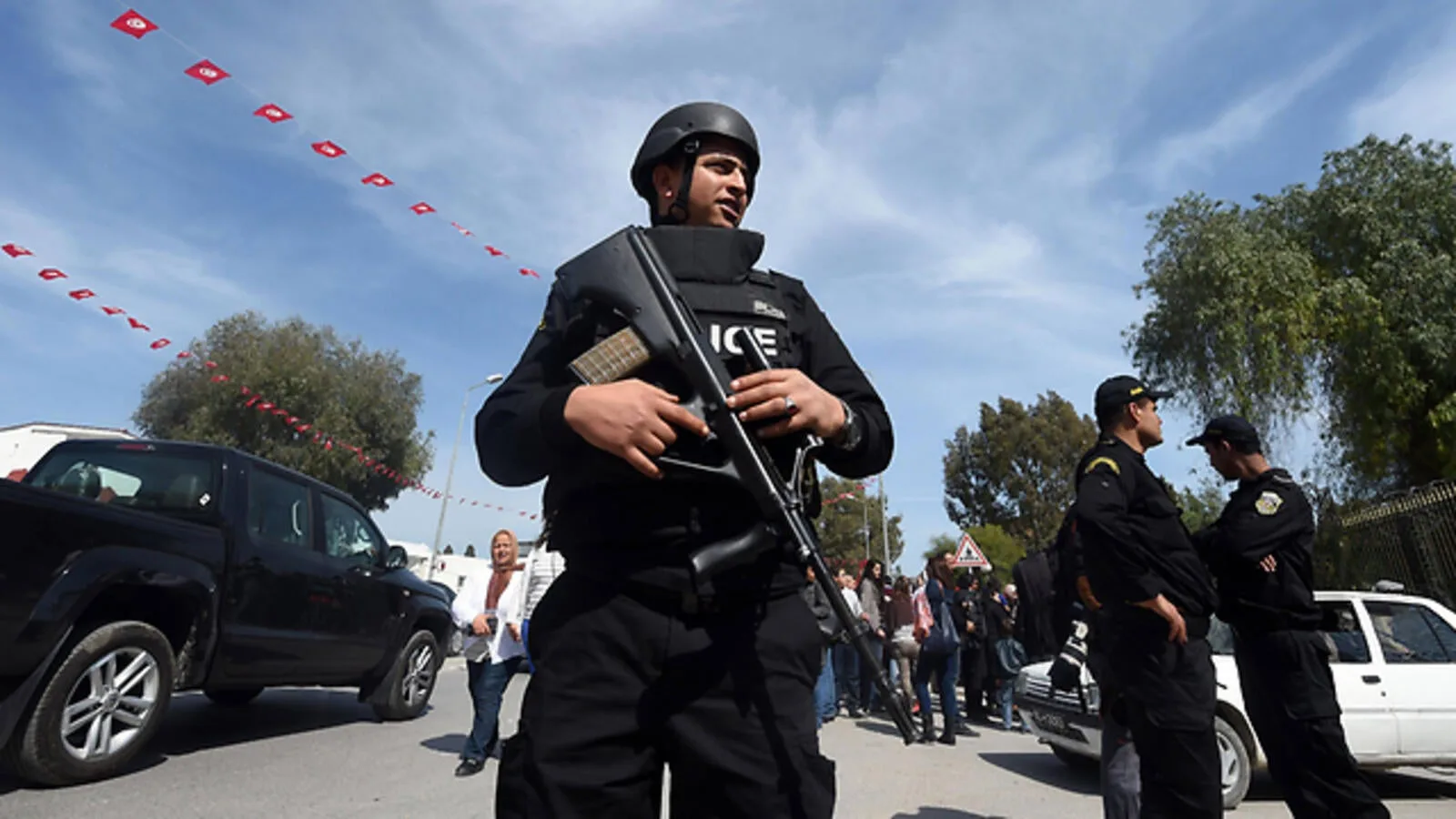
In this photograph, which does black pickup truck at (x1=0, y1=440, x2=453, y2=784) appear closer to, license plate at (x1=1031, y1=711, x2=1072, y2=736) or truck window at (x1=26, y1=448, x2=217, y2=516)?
truck window at (x1=26, y1=448, x2=217, y2=516)

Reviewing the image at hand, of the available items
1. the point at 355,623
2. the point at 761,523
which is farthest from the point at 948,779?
the point at 761,523

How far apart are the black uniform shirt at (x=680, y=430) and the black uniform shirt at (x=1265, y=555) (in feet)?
8.73

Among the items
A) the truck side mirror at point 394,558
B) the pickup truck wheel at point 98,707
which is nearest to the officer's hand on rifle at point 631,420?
the pickup truck wheel at point 98,707

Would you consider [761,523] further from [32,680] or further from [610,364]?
[32,680]

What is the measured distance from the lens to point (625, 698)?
4.51 feet

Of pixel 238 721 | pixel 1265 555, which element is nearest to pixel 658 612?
pixel 1265 555

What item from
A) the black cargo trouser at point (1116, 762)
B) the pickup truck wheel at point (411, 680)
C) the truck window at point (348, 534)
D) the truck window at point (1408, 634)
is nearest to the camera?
the black cargo trouser at point (1116, 762)

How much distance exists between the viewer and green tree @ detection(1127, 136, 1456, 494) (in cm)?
1502

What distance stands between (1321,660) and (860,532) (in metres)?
38.7

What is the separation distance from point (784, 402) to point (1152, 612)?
7.39ft

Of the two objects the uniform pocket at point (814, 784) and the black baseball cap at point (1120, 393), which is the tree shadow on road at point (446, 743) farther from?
the uniform pocket at point (814, 784)

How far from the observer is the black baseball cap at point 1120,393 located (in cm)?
359

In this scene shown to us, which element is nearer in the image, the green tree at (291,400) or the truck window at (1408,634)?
the truck window at (1408,634)

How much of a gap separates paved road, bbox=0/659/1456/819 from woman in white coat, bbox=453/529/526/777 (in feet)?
0.66
